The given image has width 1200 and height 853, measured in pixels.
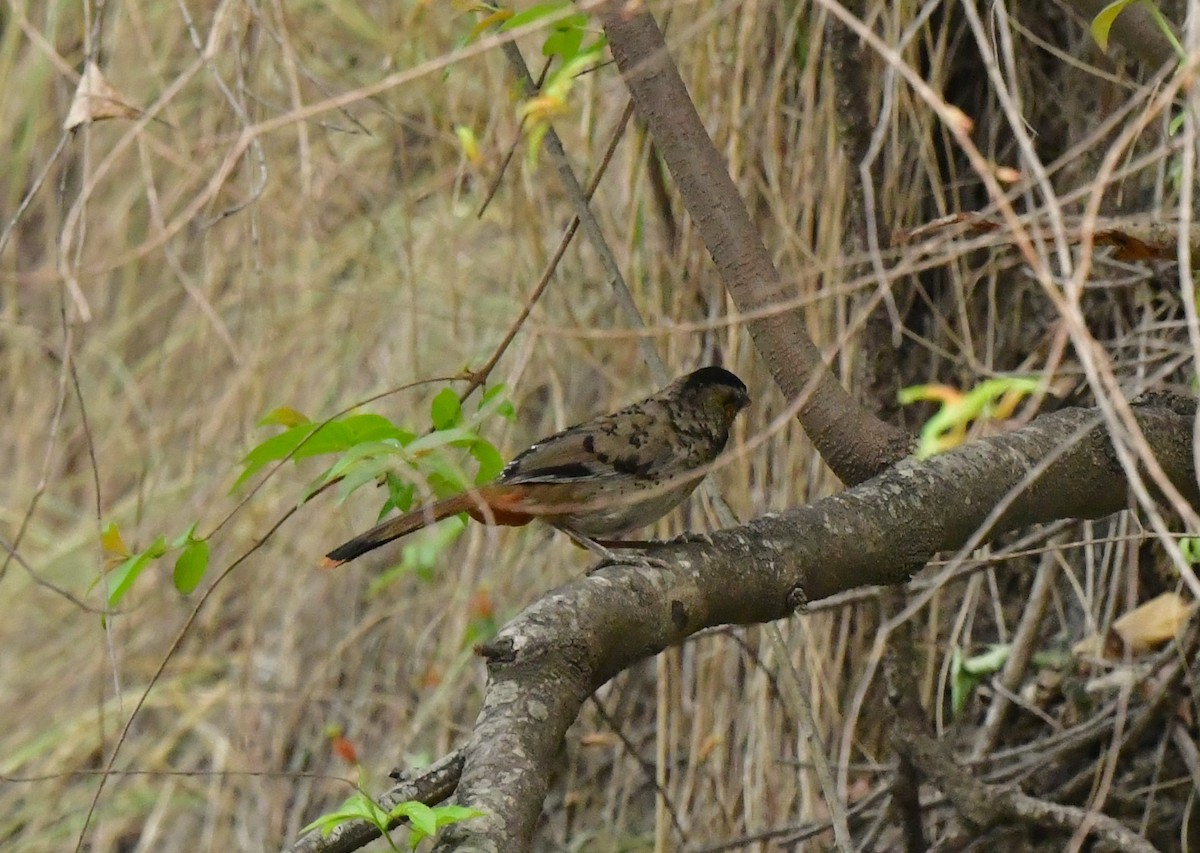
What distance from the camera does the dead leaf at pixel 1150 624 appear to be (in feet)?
10.5

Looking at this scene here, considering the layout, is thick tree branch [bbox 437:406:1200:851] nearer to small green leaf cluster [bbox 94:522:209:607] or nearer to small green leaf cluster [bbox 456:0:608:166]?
small green leaf cluster [bbox 94:522:209:607]

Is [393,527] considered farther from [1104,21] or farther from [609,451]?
[1104,21]

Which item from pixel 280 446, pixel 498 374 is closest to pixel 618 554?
pixel 280 446

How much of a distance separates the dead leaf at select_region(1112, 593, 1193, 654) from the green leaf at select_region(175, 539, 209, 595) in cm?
209

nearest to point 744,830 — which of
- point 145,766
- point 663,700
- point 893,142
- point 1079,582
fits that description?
point 663,700

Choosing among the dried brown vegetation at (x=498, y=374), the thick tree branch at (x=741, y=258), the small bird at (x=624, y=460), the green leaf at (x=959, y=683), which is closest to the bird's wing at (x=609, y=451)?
the small bird at (x=624, y=460)

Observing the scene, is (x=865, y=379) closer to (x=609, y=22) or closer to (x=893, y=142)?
(x=893, y=142)

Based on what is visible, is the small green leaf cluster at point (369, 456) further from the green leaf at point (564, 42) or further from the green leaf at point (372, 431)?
the green leaf at point (564, 42)

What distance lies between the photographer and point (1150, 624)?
10.5ft

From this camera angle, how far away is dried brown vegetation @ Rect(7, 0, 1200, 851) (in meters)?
3.21

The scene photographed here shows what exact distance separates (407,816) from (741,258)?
1.17 m

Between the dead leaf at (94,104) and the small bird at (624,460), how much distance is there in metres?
0.94

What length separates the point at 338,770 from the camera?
479 centimetres

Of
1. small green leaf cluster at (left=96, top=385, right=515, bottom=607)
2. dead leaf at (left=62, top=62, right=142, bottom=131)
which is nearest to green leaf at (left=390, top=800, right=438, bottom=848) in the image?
small green leaf cluster at (left=96, top=385, right=515, bottom=607)
